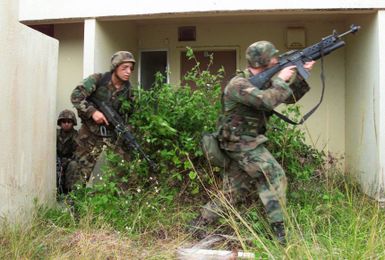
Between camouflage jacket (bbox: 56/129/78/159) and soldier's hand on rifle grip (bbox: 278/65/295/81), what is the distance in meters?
3.11

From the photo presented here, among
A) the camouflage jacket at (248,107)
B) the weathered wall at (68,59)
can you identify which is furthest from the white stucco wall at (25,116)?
the camouflage jacket at (248,107)

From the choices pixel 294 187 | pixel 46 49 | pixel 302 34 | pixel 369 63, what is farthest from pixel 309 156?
pixel 46 49

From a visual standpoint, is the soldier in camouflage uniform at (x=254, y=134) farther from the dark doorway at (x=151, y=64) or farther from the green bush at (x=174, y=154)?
the dark doorway at (x=151, y=64)

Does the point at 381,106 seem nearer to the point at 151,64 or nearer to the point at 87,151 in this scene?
the point at 87,151

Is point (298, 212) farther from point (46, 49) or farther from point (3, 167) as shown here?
point (46, 49)

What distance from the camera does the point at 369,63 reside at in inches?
199

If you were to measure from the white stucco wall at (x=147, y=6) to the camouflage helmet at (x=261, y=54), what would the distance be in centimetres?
145

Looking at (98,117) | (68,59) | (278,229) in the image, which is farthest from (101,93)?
(278,229)

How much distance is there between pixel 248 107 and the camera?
12.3ft

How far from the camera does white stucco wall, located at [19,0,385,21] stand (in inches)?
194

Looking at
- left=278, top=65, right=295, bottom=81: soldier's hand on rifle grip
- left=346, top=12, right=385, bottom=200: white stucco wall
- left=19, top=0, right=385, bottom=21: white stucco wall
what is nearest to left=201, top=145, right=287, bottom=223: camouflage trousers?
left=278, top=65, right=295, bottom=81: soldier's hand on rifle grip

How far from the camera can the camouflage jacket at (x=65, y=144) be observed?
572cm

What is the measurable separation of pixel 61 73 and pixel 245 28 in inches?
106

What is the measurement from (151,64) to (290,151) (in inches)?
120
